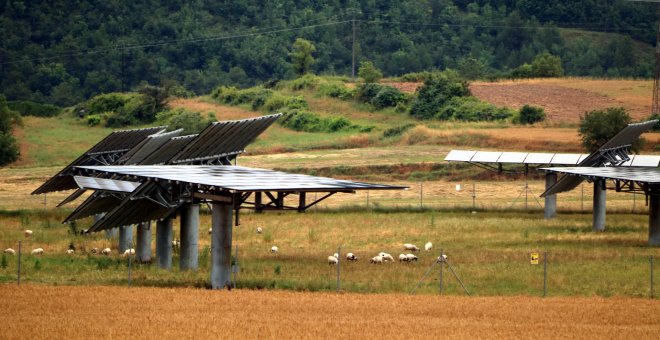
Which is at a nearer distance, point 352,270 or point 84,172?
point 352,270

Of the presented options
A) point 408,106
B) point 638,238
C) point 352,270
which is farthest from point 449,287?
point 408,106

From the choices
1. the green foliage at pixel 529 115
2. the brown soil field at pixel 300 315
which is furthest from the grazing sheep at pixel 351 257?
the green foliage at pixel 529 115

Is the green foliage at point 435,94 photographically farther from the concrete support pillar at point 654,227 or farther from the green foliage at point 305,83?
the concrete support pillar at point 654,227

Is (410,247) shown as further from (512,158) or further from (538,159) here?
(512,158)

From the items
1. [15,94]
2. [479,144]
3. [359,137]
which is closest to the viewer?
[479,144]

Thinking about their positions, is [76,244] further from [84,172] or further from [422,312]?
[422,312]

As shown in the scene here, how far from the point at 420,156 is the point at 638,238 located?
4117cm

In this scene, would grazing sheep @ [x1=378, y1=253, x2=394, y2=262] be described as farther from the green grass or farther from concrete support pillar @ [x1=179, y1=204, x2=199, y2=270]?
concrete support pillar @ [x1=179, y1=204, x2=199, y2=270]

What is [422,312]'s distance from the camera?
44875 millimetres

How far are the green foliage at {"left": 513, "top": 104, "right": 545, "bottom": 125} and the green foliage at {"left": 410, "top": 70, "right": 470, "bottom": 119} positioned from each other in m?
11.9

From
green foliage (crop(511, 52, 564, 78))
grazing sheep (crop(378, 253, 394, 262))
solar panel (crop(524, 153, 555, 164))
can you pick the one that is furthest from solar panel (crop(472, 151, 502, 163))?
green foliage (crop(511, 52, 564, 78))

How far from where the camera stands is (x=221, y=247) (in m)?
50.2

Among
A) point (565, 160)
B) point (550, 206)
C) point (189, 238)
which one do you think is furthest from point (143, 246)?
point (565, 160)

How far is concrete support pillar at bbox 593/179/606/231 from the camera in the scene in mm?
69562
